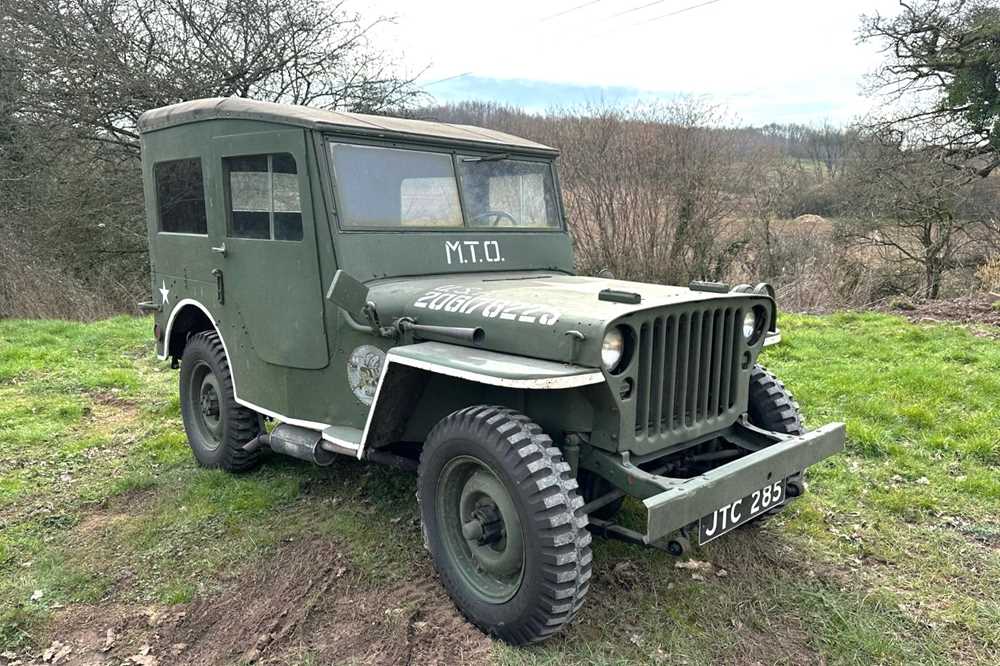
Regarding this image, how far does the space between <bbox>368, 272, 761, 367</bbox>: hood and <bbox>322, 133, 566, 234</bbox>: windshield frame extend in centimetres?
30

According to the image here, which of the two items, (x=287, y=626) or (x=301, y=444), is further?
(x=301, y=444)

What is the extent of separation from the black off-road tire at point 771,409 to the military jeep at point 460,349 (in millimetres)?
11

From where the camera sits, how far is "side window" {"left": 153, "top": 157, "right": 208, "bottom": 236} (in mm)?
4656

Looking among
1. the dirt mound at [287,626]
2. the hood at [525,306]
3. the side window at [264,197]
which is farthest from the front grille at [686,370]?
the side window at [264,197]

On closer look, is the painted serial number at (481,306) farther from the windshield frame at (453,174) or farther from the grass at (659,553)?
the grass at (659,553)

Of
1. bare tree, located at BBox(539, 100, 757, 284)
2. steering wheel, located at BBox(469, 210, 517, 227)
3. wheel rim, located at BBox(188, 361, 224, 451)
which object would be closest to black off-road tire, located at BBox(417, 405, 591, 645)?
steering wheel, located at BBox(469, 210, 517, 227)

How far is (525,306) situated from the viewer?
3234 mm

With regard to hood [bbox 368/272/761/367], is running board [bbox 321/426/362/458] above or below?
below

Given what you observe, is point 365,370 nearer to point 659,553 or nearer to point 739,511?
point 659,553

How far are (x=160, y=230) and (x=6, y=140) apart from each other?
10259 millimetres

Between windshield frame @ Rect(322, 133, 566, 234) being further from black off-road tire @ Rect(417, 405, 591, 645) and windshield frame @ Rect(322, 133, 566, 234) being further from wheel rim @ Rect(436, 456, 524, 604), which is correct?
wheel rim @ Rect(436, 456, 524, 604)

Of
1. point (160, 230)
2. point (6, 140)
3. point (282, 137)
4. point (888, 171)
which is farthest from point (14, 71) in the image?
point (888, 171)

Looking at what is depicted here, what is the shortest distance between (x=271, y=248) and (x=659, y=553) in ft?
8.58

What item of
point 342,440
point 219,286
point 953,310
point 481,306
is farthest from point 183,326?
point 953,310
